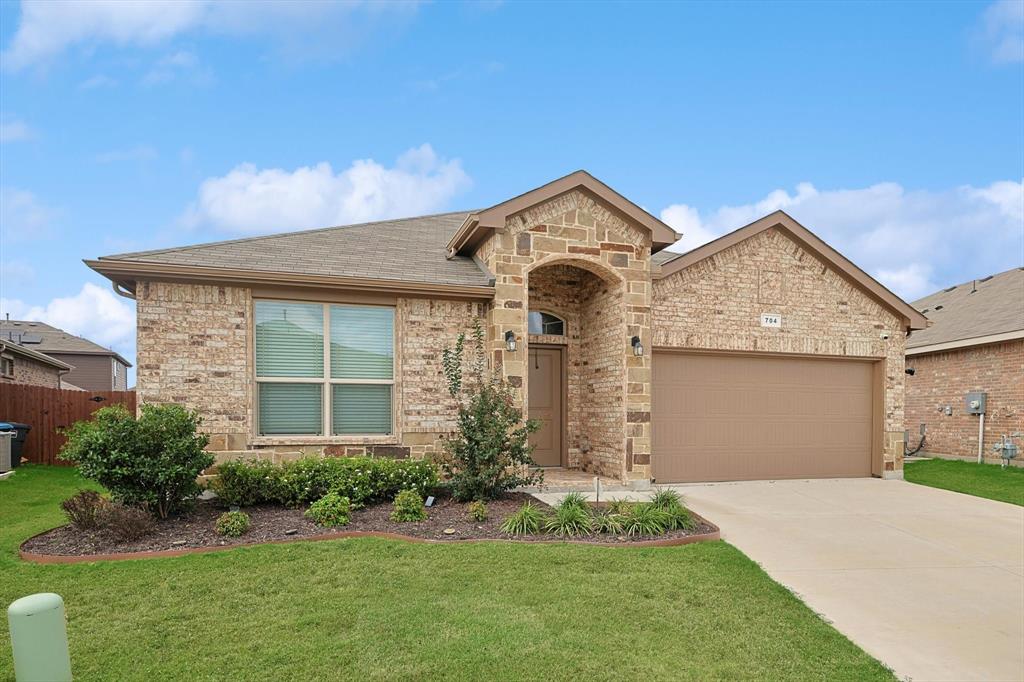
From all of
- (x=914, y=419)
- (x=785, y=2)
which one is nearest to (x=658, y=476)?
(x=785, y=2)

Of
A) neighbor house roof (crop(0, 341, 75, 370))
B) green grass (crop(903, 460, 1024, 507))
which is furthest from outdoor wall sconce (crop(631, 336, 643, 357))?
neighbor house roof (crop(0, 341, 75, 370))

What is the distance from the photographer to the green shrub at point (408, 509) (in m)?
6.83

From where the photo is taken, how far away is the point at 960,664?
3.95 meters

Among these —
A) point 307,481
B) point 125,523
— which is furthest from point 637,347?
point 125,523

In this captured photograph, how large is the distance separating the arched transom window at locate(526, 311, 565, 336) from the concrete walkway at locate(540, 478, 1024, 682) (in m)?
3.79

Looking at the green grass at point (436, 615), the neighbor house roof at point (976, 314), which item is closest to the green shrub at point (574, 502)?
the green grass at point (436, 615)

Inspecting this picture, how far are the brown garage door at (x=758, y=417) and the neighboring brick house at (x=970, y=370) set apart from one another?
3.08m

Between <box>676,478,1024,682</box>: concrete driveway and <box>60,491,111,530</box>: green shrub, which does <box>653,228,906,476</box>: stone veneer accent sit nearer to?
<box>676,478,1024,682</box>: concrete driveway

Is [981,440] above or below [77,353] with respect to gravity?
below

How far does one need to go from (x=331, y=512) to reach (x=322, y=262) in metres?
4.14

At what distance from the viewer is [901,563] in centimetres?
604

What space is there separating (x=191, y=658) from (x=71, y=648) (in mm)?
880

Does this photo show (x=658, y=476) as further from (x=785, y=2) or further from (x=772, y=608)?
(x=785, y=2)

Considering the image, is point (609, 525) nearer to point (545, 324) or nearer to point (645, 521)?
point (645, 521)
